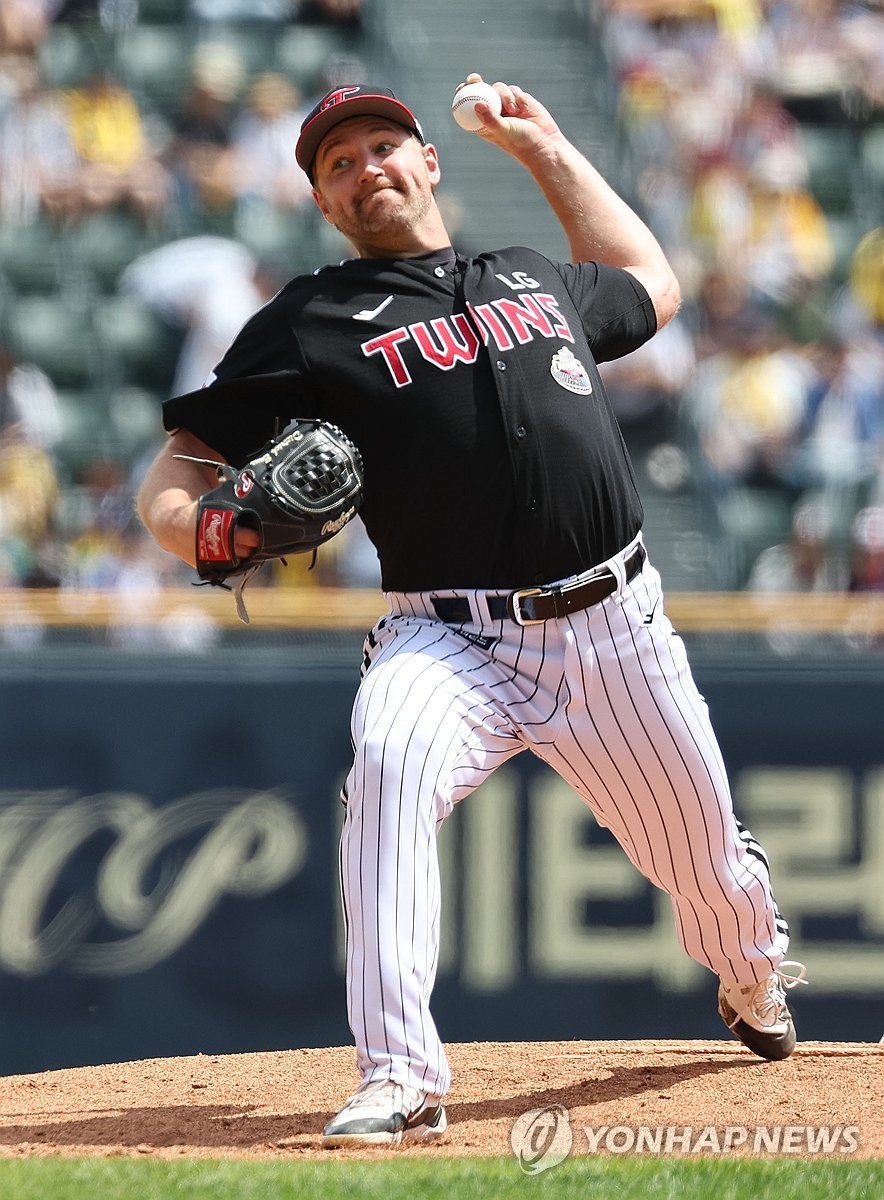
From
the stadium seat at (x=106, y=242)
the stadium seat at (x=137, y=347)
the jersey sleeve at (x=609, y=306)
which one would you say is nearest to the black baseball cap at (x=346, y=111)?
the jersey sleeve at (x=609, y=306)

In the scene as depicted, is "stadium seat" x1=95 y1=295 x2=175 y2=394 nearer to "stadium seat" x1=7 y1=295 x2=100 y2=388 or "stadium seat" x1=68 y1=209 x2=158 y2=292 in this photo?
"stadium seat" x1=7 y1=295 x2=100 y2=388

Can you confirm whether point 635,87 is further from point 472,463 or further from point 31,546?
point 472,463

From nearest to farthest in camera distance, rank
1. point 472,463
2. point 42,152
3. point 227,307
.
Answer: point 472,463 < point 227,307 < point 42,152

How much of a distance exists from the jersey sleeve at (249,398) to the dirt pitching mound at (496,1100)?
1276 mm

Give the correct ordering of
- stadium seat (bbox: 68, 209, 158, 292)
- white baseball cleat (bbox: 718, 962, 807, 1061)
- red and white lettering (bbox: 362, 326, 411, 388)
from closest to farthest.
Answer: red and white lettering (bbox: 362, 326, 411, 388) < white baseball cleat (bbox: 718, 962, 807, 1061) < stadium seat (bbox: 68, 209, 158, 292)

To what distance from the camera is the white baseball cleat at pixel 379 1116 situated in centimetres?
304

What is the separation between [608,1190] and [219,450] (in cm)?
152

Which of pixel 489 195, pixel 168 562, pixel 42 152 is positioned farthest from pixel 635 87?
pixel 168 562

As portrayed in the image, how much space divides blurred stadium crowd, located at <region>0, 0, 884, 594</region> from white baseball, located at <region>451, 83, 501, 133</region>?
3.26 meters

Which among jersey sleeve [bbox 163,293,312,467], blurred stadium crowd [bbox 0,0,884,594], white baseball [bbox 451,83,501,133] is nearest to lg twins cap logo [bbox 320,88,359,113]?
white baseball [bbox 451,83,501,133]

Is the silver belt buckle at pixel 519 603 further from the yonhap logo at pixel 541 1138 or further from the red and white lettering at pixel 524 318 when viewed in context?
the yonhap logo at pixel 541 1138

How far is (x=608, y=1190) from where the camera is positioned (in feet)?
8.89

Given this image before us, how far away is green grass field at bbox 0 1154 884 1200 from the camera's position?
2.66 meters

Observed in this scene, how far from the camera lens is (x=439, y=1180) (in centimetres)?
273
